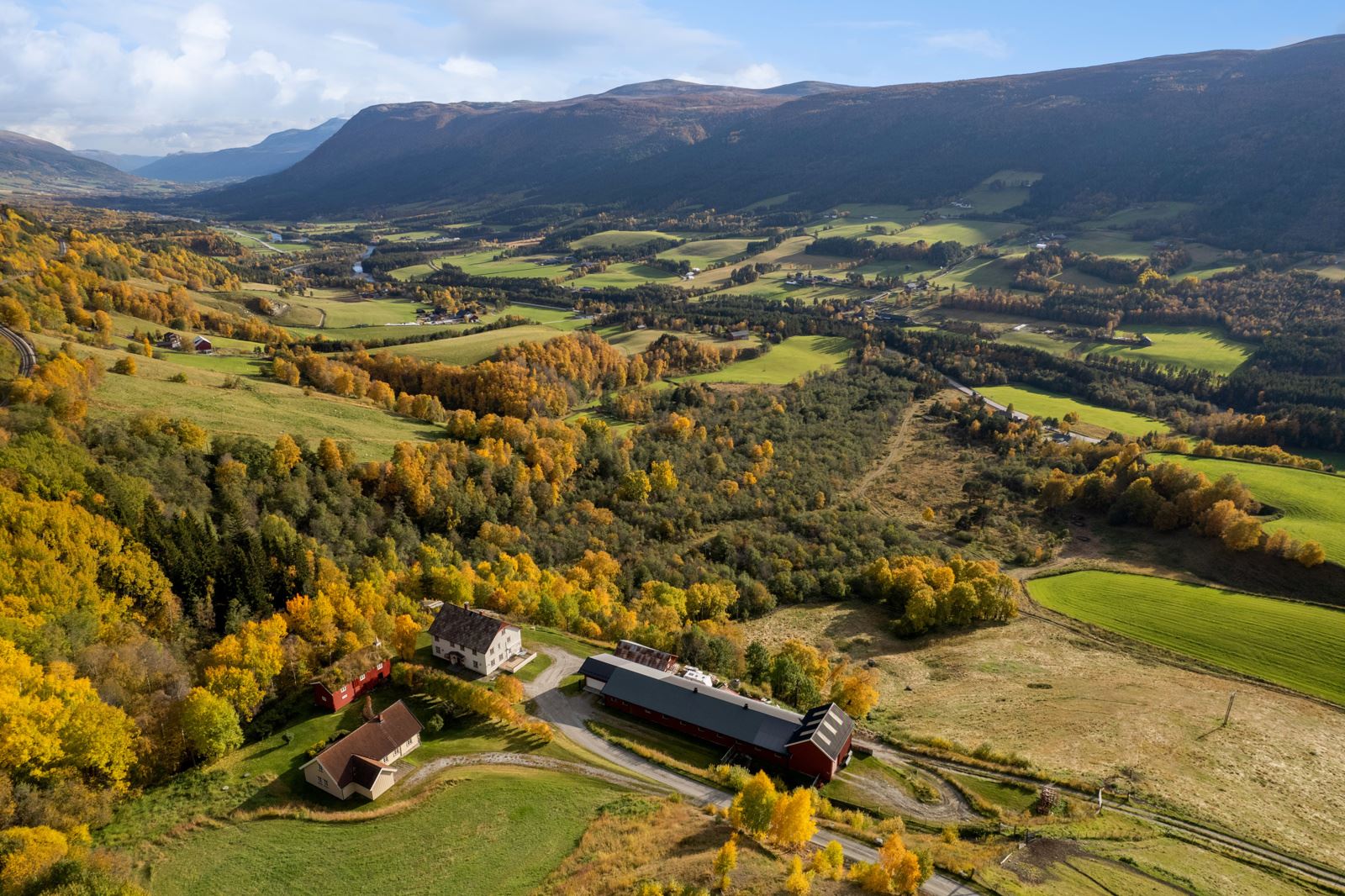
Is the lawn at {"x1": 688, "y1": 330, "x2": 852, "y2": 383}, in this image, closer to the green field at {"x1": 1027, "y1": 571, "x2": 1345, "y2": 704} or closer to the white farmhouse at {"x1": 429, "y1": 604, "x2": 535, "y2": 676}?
the green field at {"x1": 1027, "y1": 571, "x2": 1345, "y2": 704}

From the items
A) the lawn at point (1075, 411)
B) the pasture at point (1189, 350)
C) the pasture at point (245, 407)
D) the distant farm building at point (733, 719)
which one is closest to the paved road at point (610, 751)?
the distant farm building at point (733, 719)

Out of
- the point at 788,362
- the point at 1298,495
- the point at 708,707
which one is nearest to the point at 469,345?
the point at 788,362

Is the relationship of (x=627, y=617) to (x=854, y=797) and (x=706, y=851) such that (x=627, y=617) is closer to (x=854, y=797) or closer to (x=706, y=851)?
(x=854, y=797)

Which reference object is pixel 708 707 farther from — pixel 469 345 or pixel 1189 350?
pixel 1189 350

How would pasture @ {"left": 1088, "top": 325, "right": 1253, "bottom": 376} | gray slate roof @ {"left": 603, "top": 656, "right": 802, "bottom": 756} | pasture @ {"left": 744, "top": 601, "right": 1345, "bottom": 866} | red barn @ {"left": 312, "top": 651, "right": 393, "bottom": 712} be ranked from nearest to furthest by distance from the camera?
pasture @ {"left": 744, "top": 601, "right": 1345, "bottom": 866} → gray slate roof @ {"left": 603, "top": 656, "right": 802, "bottom": 756} → red barn @ {"left": 312, "top": 651, "right": 393, "bottom": 712} → pasture @ {"left": 1088, "top": 325, "right": 1253, "bottom": 376}

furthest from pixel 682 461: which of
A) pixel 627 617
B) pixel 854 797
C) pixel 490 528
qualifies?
pixel 854 797

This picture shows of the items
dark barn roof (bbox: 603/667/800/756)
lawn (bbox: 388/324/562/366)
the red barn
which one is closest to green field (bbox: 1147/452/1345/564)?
dark barn roof (bbox: 603/667/800/756)
